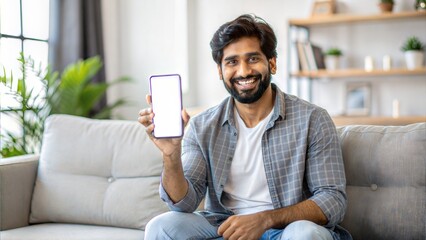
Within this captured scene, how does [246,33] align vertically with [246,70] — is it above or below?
above

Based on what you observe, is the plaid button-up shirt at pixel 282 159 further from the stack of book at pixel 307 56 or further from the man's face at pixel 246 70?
the stack of book at pixel 307 56

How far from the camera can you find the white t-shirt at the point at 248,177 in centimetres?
175

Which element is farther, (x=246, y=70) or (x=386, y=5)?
(x=386, y=5)

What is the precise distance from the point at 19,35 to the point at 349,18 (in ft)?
7.44

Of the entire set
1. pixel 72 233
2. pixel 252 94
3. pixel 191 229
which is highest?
pixel 252 94

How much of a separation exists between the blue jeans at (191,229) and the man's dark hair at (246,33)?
544mm

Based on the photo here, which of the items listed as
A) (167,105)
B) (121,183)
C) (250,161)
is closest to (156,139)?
(167,105)

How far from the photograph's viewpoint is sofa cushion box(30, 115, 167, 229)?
210 centimetres

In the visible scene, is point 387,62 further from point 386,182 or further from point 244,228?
point 244,228

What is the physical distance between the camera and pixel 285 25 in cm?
445

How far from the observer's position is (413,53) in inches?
157

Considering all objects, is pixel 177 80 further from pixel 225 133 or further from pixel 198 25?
pixel 198 25

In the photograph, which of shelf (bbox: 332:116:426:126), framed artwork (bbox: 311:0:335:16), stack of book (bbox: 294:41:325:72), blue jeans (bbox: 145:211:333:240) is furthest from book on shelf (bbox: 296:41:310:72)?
blue jeans (bbox: 145:211:333:240)

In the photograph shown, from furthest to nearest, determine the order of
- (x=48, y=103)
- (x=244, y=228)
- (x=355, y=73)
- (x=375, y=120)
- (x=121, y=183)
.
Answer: (x=355, y=73), (x=375, y=120), (x=48, y=103), (x=121, y=183), (x=244, y=228)
